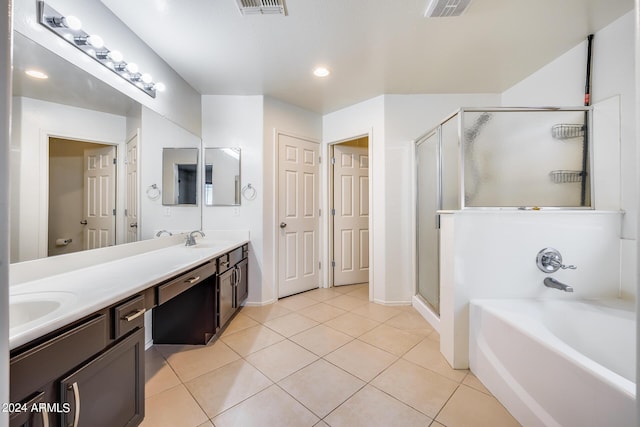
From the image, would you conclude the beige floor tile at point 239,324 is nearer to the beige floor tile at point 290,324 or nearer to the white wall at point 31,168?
the beige floor tile at point 290,324

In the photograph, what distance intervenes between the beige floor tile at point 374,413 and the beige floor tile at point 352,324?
712 mm

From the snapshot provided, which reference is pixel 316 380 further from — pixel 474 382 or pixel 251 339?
pixel 474 382

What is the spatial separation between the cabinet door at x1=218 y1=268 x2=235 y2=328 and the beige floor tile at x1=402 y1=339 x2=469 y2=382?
1453 mm

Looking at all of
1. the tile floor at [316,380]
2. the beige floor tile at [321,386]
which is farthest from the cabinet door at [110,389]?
the beige floor tile at [321,386]

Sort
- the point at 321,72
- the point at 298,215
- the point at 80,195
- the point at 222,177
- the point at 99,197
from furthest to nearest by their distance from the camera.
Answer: the point at 298,215 < the point at 222,177 < the point at 321,72 < the point at 99,197 < the point at 80,195

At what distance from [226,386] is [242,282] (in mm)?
1114

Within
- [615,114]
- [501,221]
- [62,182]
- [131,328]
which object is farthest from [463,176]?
[62,182]

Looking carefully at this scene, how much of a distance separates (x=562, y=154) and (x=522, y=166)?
274mm

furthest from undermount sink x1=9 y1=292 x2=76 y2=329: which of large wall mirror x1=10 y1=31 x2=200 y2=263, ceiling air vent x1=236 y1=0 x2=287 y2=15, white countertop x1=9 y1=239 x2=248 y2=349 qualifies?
ceiling air vent x1=236 y1=0 x2=287 y2=15

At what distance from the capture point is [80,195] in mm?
1329

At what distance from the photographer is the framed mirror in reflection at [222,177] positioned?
8.73ft

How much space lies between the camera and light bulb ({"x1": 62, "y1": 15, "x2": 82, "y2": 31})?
1.24 metres

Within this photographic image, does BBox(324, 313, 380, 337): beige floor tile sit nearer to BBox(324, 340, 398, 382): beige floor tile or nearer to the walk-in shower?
BBox(324, 340, 398, 382): beige floor tile

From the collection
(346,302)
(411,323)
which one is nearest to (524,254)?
(411,323)
